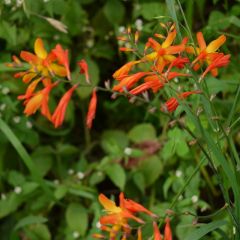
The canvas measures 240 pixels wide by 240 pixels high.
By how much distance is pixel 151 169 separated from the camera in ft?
7.09

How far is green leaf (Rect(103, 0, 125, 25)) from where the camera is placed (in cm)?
233

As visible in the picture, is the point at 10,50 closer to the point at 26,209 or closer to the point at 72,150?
the point at 72,150

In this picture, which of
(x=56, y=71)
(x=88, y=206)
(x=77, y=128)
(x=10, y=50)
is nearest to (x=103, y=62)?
(x=77, y=128)

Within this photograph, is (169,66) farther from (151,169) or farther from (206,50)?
(151,169)

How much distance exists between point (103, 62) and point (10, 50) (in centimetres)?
43

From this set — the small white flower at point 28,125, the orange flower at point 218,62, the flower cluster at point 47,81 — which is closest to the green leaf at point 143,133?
the small white flower at point 28,125

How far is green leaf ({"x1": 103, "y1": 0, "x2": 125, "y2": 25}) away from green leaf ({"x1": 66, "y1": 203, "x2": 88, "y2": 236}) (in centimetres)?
68

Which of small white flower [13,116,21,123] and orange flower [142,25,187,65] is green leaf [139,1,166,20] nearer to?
small white flower [13,116,21,123]

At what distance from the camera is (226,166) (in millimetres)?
1167

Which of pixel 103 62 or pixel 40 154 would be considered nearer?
pixel 40 154

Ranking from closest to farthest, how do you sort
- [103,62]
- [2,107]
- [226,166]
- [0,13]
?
1. [226,166]
2. [0,13]
3. [2,107]
4. [103,62]

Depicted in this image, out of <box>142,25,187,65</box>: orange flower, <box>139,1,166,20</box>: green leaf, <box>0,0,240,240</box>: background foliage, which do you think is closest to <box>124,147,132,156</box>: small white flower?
<box>0,0,240,240</box>: background foliage

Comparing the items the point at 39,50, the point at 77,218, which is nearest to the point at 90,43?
the point at 77,218

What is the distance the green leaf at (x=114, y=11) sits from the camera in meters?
2.33
